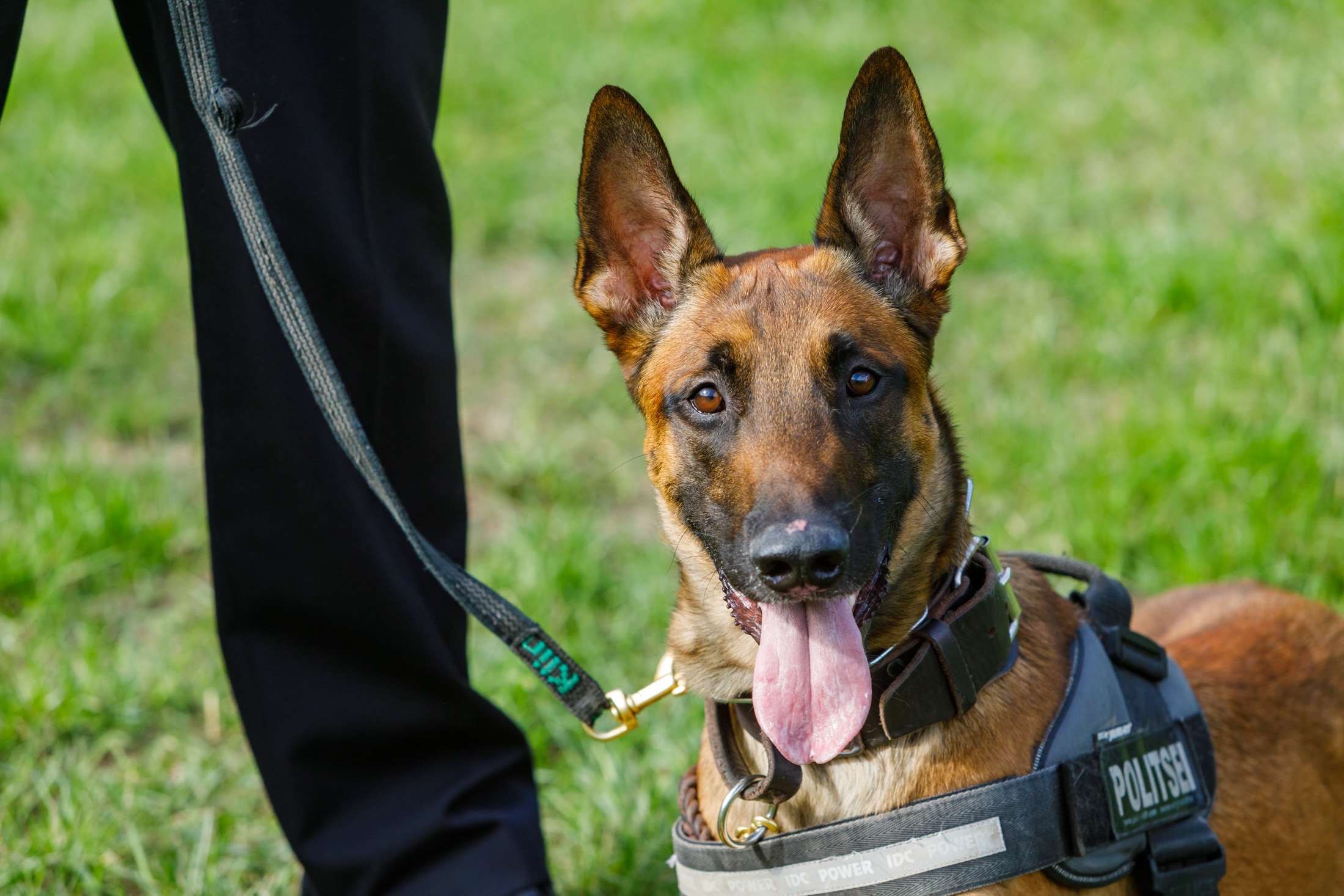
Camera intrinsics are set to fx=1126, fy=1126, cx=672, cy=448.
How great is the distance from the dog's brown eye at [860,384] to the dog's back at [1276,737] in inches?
40.9

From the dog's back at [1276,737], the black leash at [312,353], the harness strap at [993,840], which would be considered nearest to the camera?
the harness strap at [993,840]

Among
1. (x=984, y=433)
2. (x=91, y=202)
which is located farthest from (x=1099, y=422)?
(x=91, y=202)

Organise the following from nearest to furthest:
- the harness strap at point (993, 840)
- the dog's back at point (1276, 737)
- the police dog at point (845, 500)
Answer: the harness strap at point (993, 840) < the police dog at point (845, 500) < the dog's back at point (1276, 737)

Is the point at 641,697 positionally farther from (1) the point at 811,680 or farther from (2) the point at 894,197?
(2) the point at 894,197

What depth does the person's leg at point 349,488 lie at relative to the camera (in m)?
2.49

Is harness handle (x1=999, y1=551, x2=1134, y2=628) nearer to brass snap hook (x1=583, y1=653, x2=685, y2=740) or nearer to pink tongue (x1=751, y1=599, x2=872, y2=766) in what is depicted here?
pink tongue (x1=751, y1=599, x2=872, y2=766)

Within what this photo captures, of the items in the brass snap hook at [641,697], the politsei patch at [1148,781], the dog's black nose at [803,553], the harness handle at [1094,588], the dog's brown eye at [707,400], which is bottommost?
the politsei patch at [1148,781]

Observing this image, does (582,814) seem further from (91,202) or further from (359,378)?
(91,202)

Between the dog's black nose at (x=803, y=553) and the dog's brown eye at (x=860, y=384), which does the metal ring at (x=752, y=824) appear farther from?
the dog's brown eye at (x=860, y=384)

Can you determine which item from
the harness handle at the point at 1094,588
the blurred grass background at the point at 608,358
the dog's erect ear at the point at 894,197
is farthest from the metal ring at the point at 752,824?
the dog's erect ear at the point at 894,197

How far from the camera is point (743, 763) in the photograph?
7.41 feet

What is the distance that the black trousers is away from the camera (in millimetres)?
2486

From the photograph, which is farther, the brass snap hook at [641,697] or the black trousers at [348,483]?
the black trousers at [348,483]

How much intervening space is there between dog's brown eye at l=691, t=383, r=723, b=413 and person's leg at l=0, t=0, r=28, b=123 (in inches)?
58.1
